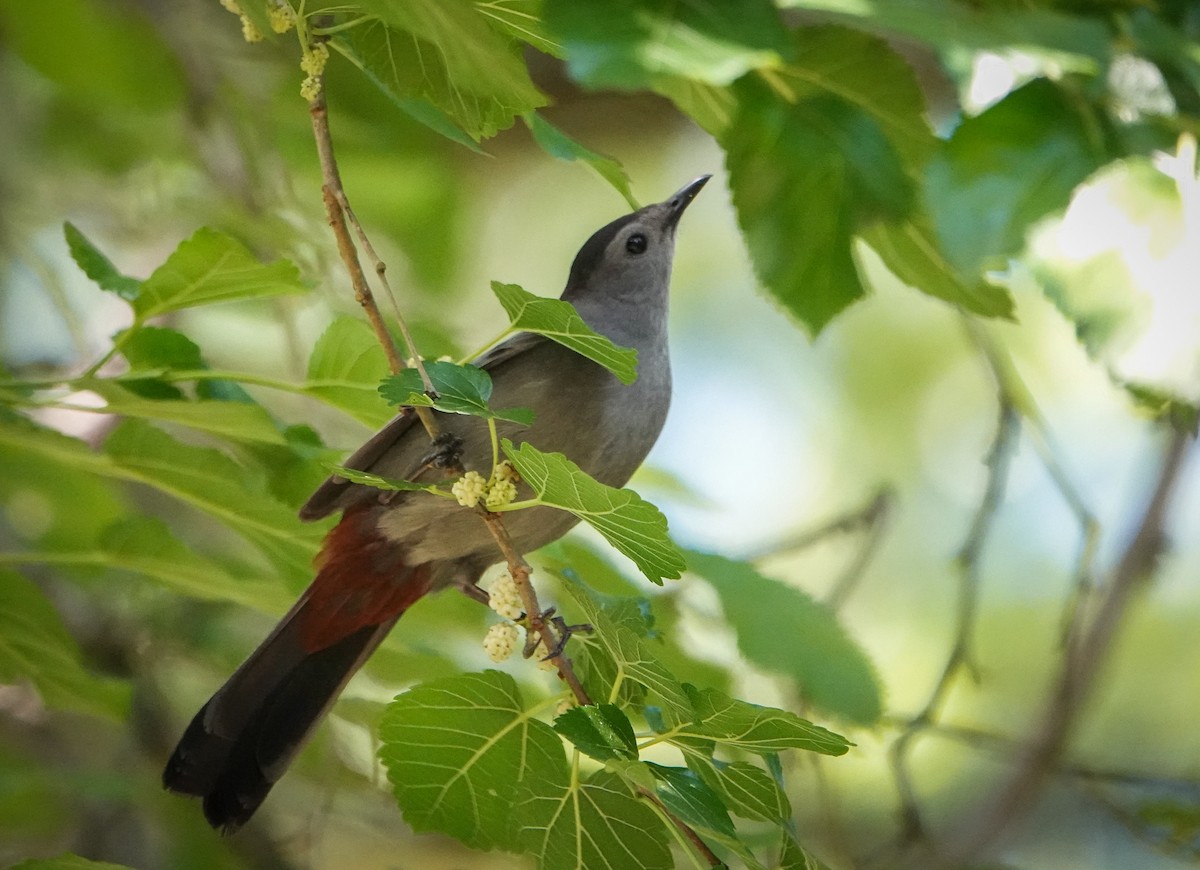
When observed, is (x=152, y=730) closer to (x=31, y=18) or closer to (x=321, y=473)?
(x=321, y=473)

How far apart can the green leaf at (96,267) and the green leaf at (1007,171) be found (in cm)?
134

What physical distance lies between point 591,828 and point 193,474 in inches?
38.2

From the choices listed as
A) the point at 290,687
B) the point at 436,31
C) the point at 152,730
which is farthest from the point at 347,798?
the point at 436,31

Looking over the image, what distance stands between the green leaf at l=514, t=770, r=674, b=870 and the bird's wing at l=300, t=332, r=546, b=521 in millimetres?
809

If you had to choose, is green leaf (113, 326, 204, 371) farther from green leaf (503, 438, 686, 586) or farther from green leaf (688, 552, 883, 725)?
green leaf (688, 552, 883, 725)

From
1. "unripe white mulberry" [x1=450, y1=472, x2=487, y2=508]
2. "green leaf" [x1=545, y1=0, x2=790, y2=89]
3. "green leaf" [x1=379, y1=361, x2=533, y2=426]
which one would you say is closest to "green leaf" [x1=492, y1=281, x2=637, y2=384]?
"green leaf" [x1=379, y1=361, x2=533, y2=426]

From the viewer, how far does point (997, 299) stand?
194 cm

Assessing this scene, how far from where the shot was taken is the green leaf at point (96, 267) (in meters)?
2.14

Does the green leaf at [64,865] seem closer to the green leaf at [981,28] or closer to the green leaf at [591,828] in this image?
the green leaf at [591,828]

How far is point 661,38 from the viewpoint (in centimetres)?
125

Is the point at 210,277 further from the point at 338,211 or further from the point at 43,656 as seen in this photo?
the point at 43,656

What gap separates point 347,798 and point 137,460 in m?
2.58

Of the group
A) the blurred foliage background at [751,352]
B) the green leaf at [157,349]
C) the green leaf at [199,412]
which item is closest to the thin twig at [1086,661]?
the blurred foliage background at [751,352]

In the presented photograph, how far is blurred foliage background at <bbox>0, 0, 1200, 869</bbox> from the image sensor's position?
5.04 ft
